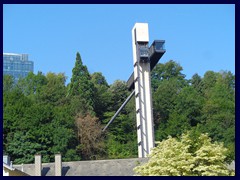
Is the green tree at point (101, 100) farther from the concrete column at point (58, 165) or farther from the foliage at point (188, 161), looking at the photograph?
the foliage at point (188, 161)

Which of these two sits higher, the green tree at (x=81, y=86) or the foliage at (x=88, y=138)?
the green tree at (x=81, y=86)

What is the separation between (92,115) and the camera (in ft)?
163

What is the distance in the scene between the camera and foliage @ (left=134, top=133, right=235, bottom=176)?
878 inches

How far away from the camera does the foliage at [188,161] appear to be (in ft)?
73.2

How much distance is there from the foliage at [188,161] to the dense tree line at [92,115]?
16786 millimetres

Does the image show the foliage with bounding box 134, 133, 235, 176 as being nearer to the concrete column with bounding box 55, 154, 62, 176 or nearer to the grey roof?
the grey roof

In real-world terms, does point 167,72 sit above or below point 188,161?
above

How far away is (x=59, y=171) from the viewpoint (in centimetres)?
3102

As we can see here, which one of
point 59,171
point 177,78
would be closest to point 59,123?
point 59,171

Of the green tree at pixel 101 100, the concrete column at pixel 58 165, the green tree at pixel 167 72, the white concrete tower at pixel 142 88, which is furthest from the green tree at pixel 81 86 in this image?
the concrete column at pixel 58 165

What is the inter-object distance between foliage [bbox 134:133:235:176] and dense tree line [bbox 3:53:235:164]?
1679cm

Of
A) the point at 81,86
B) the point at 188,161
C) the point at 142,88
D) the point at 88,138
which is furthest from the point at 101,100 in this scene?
the point at 188,161

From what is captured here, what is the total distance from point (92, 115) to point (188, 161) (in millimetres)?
27415

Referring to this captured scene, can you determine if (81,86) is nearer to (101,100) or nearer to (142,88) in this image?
(101,100)
